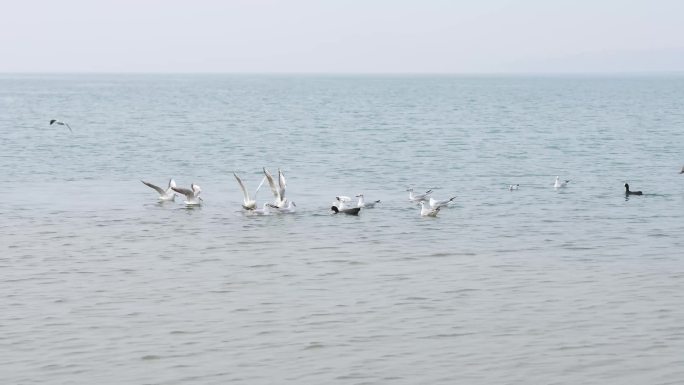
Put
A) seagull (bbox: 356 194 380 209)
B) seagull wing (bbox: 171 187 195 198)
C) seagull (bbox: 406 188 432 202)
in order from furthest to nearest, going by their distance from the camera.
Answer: seagull (bbox: 406 188 432 202) < seagull wing (bbox: 171 187 195 198) < seagull (bbox: 356 194 380 209)

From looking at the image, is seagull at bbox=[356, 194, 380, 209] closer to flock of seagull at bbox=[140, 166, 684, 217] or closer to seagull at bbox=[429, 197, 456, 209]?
flock of seagull at bbox=[140, 166, 684, 217]

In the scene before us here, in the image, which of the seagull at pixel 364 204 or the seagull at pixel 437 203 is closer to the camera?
the seagull at pixel 437 203

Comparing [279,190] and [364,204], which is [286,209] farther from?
[364,204]

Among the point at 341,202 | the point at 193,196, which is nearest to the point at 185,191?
the point at 193,196

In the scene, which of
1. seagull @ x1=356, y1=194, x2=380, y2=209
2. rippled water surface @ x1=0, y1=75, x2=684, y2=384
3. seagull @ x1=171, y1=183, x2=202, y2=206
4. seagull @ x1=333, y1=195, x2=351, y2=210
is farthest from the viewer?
seagull @ x1=171, y1=183, x2=202, y2=206

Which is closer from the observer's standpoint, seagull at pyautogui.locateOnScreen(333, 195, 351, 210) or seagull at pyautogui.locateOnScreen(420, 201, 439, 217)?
seagull at pyautogui.locateOnScreen(420, 201, 439, 217)

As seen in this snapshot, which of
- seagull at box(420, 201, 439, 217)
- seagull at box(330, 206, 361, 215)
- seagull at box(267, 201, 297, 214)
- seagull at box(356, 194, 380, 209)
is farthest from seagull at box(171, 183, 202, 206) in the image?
seagull at box(420, 201, 439, 217)

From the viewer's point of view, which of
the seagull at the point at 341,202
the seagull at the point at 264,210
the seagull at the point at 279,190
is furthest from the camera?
the seagull at the point at 279,190

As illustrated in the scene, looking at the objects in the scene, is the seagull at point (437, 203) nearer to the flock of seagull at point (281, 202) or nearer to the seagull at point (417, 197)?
the flock of seagull at point (281, 202)

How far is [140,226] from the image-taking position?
28.6 meters

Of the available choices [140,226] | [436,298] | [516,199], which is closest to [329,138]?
[516,199]

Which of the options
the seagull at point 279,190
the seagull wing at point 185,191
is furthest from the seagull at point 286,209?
the seagull wing at point 185,191

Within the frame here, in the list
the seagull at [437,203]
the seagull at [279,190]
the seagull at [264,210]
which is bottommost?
the seagull at [264,210]

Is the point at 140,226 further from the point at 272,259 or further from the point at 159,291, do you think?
the point at 159,291
